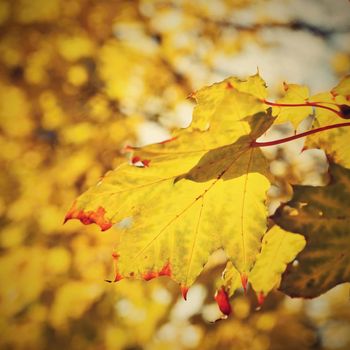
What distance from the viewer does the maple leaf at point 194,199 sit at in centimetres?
45

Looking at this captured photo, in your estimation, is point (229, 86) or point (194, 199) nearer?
point (229, 86)

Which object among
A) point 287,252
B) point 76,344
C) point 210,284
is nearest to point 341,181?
point 287,252

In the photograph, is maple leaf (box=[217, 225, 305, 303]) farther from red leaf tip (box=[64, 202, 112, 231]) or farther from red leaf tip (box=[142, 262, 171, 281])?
red leaf tip (box=[64, 202, 112, 231])

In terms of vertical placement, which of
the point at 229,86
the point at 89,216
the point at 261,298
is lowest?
the point at 261,298

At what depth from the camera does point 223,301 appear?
1.56ft

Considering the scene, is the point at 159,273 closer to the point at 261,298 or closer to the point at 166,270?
the point at 166,270

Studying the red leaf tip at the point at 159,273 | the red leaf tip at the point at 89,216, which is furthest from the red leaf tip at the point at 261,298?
the red leaf tip at the point at 89,216

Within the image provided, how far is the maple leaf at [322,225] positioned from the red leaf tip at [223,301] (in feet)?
0.29

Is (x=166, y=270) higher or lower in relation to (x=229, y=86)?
lower

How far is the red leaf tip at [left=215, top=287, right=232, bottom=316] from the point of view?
1.52 ft

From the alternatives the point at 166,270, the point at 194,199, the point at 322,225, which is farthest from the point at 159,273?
the point at 322,225

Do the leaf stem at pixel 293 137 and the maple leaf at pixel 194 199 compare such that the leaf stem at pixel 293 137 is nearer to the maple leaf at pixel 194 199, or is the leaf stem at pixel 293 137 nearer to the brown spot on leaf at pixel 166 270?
the maple leaf at pixel 194 199

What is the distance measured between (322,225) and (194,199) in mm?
198

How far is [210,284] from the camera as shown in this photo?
7.16ft
